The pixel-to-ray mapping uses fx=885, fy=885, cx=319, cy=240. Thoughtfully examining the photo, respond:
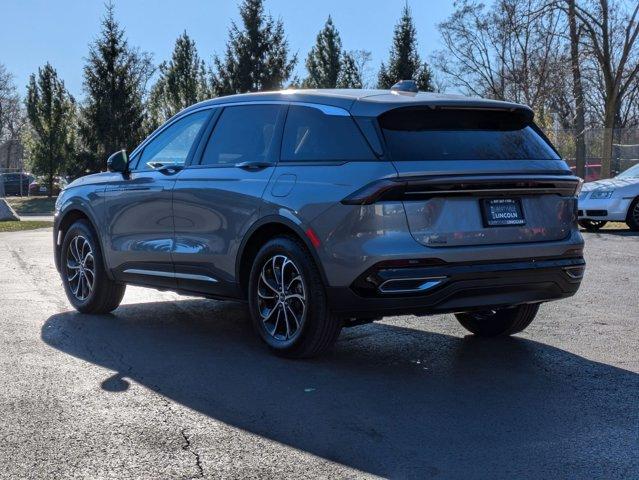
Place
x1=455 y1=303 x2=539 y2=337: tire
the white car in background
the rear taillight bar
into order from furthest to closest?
the white car in background, x1=455 y1=303 x2=539 y2=337: tire, the rear taillight bar

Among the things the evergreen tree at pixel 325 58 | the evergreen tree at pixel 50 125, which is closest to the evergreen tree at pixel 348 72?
the evergreen tree at pixel 325 58

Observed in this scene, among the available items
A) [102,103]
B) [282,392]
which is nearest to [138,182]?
[282,392]

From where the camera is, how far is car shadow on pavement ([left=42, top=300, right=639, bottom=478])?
4008 millimetres

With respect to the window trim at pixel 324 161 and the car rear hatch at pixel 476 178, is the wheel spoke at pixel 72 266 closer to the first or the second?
the window trim at pixel 324 161

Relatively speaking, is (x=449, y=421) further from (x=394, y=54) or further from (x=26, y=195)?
(x=26, y=195)

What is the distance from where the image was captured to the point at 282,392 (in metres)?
5.12

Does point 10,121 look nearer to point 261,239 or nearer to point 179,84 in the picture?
point 179,84

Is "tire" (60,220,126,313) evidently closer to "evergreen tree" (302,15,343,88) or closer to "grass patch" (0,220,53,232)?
"grass patch" (0,220,53,232)

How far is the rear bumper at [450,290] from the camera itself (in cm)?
527

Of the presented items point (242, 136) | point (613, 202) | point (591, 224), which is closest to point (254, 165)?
point (242, 136)

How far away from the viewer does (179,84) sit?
49.6 m

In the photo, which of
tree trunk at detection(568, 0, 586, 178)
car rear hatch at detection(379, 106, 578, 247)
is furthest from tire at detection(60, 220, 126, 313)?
tree trunk at detection(568, 0, 586, 178)

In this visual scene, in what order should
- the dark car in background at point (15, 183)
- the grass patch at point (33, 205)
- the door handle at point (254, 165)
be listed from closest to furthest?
the door handle at point (254, 165) < the grass patch at point (33, 205) < the dark car in background at point (15, 183)

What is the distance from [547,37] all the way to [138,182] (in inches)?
1261
